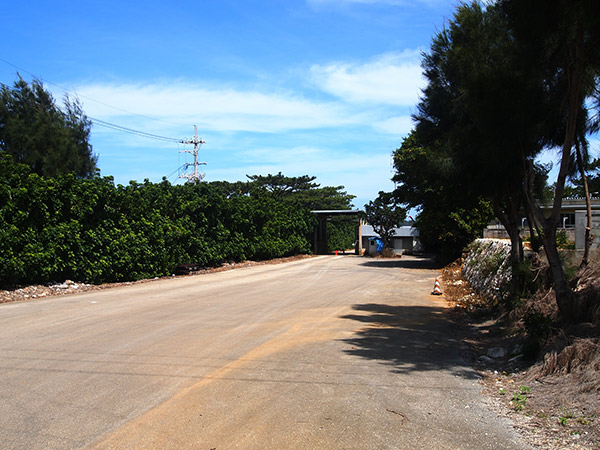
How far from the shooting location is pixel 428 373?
664cm

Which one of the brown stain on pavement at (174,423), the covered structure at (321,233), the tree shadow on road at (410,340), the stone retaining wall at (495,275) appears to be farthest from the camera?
the covered structure at (321,233)

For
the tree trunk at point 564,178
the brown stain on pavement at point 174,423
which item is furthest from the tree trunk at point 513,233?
the brown stain on pavement at point 174,423

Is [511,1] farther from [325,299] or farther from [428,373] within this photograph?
[325,299]

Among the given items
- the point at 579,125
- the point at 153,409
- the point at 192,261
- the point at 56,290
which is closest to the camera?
the point at 153,409

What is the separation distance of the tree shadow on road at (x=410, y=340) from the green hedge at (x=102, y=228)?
9.08m

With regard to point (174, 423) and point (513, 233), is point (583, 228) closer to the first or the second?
point (513, 233)

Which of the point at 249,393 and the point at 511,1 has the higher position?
the point at 511,1

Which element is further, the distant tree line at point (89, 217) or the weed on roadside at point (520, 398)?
the distant tree line at point (89, 217)

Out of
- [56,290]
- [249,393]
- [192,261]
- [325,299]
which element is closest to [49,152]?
[192,261]

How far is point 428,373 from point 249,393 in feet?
8.00

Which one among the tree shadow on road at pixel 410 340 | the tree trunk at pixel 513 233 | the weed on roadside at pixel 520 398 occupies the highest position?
the tree trunk at pixel 513 233

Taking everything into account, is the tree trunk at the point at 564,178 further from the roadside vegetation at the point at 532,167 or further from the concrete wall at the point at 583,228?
the concrete wall at the point at 583,228

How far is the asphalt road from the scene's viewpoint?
4.49m

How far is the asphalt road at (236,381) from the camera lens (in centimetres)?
449
